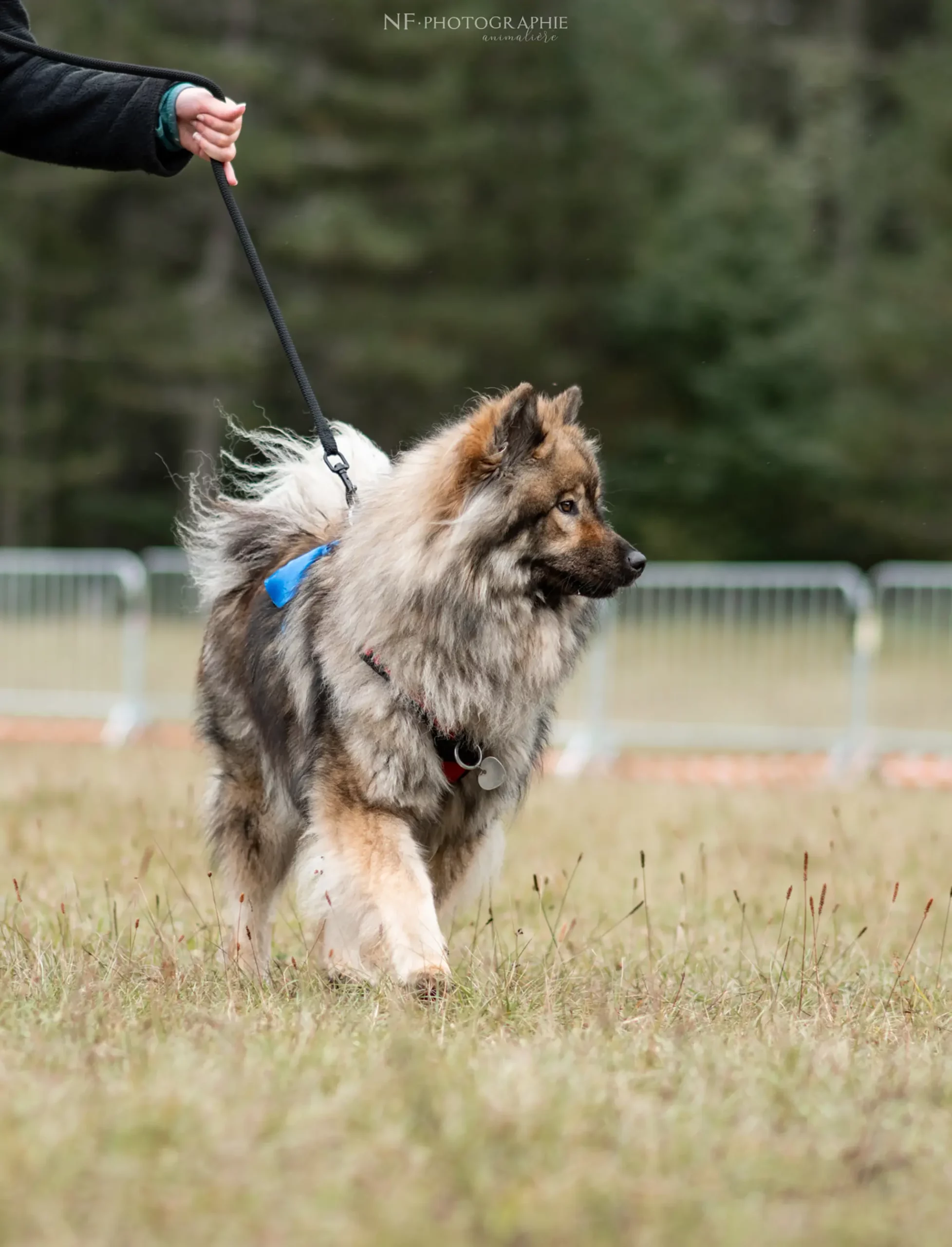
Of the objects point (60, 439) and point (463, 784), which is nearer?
point (463, 784)

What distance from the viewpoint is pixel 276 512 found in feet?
16.3

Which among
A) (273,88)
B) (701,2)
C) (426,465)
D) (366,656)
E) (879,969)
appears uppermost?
(701,2)

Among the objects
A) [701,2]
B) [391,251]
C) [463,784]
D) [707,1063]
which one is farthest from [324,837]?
[701,2]

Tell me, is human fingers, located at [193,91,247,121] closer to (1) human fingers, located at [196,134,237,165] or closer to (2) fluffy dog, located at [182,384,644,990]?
(1) human fingers, located at [196,134,237,165]

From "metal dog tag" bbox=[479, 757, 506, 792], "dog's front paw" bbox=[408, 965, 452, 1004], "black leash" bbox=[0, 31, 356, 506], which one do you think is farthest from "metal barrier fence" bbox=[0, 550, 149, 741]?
Answer: "dog's front paw" bbox=[408, 965, 452, 1004]

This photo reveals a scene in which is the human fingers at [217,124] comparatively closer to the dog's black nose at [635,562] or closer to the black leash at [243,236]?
the black leash at [243,236]

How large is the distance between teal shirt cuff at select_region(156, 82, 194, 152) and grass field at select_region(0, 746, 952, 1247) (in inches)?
82.5

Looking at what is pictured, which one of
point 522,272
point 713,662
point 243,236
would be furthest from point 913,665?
point 522,272

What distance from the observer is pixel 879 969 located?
442 centimetres

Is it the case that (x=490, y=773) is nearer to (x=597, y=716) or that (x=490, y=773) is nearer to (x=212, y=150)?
(x=212, y=150)

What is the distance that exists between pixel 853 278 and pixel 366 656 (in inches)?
1030

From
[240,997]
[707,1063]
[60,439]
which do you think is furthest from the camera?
[60,439]

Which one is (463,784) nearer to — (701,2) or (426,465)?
(426,465)

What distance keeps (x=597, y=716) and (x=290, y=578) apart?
24.8ft
